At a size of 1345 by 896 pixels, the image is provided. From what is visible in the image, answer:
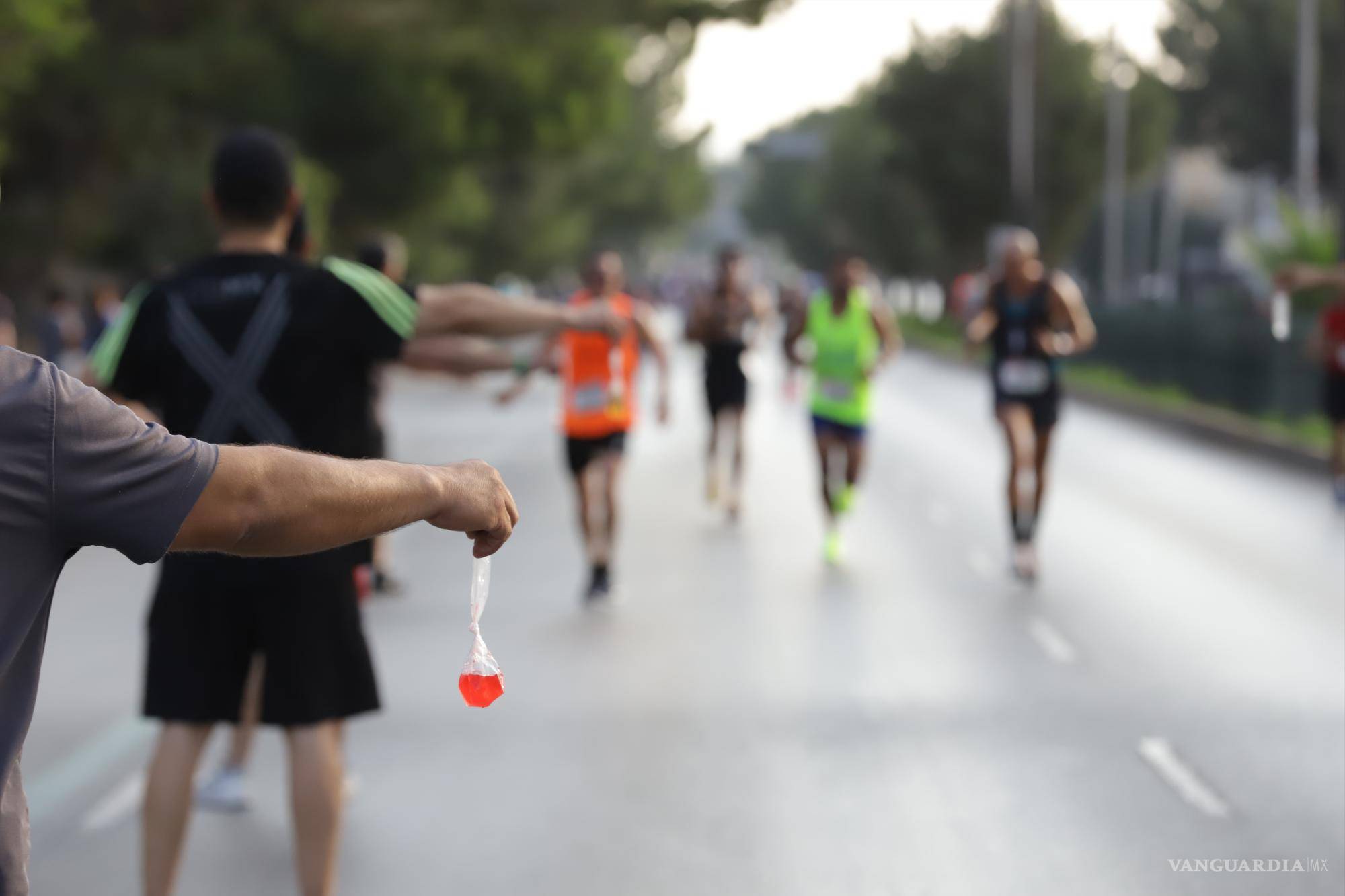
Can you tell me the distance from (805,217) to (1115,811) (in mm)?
114624

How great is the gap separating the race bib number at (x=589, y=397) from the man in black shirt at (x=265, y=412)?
6454 millimetres

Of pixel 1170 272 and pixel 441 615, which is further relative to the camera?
pixel 1170 272

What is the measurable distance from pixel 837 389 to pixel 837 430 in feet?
0.97

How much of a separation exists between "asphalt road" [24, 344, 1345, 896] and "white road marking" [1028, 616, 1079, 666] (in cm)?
2

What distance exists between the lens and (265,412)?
4.80m

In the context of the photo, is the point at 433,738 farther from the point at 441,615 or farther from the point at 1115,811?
the point at 441,615

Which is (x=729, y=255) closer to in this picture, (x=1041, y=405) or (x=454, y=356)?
(x=1041, y=405)

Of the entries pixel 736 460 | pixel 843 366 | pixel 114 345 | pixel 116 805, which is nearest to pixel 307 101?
pixel 736 460

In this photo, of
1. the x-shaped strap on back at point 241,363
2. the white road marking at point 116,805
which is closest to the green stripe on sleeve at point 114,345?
the x-shaped strap on back at point 241,363

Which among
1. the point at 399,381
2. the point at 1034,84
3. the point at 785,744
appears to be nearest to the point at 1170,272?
the point at 1034,84

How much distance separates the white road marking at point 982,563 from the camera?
1238cm

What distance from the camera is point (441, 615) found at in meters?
11.2

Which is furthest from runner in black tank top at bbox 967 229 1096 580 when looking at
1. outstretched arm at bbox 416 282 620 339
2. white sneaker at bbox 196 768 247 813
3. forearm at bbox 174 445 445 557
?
forearm at bbox 174 445 445 557

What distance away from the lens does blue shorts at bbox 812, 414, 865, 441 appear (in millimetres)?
13492
